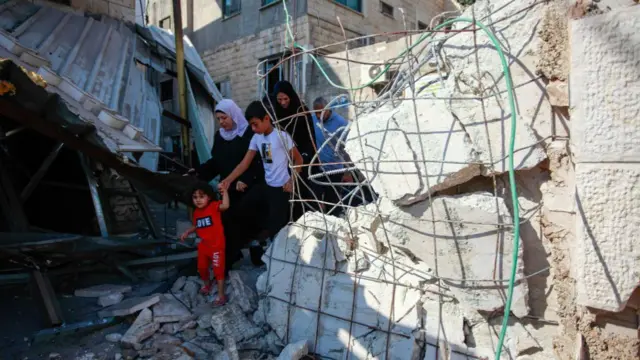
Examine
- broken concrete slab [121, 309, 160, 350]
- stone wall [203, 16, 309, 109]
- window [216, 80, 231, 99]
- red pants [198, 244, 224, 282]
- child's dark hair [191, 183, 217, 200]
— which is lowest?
broken concrete slab [121, 309, 160, 350]

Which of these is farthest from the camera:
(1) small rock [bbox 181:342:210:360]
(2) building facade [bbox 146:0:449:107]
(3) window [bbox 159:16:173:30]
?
(3) window [bbox 159:16:173:30]

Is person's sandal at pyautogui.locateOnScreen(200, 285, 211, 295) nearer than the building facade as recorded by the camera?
Yes

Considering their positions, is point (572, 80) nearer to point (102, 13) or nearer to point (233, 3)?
point (102, 13)

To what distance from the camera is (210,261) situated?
3.35 m

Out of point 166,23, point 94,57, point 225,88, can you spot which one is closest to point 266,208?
point 94,57

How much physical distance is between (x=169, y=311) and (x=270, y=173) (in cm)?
127

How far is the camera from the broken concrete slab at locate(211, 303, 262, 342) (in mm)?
2684

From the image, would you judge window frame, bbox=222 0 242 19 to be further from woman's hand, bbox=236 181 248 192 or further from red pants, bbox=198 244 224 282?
red pants, bbox=198 244 224 282

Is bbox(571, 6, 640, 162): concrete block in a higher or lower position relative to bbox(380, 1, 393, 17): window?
lower

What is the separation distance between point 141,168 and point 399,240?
2324mm

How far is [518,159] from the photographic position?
184 cm

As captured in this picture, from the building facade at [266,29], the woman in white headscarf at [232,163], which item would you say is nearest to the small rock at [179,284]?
the woman in white headscarf at [232,163]

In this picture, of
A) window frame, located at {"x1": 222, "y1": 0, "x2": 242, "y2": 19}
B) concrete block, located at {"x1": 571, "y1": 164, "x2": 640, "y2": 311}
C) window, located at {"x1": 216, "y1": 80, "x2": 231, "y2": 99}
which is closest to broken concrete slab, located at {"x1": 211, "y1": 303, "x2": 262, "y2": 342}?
concrete block, located at {"x1": 571, "y1": 164, "x2": 640, "y2": 311}

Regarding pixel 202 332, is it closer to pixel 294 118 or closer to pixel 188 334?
pixel 188 334
